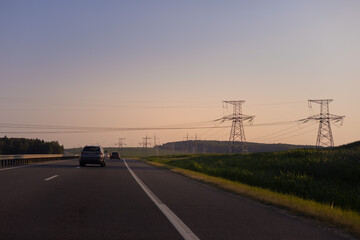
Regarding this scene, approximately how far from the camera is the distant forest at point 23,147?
136 meters

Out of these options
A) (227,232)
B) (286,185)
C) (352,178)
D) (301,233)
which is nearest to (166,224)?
(227,232)

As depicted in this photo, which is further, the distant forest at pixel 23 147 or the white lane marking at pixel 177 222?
the distant forest at pixel 23 147

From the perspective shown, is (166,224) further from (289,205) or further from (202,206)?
(289,205)

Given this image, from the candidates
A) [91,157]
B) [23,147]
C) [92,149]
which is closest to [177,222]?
[91,157]

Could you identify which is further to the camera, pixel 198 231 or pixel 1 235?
pixel 198 231

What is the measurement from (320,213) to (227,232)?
286cm

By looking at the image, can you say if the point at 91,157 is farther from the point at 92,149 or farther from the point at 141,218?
the point at 141,218

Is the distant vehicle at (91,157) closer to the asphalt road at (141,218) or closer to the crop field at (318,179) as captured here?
the crop field at (318,179)

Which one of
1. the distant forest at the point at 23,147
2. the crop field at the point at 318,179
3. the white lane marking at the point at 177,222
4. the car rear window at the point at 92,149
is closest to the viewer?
the white lane marking at the point at 177,222

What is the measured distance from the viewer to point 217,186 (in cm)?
1373

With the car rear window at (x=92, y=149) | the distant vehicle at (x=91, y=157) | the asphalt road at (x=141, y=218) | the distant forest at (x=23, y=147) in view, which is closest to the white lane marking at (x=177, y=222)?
the asphalt road at (x=141, y=218)

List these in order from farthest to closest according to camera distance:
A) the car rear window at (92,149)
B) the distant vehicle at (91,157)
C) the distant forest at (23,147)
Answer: the distant forest at (23,147) < the car rear window at (92,149) < the distant vehicle at (91,157)

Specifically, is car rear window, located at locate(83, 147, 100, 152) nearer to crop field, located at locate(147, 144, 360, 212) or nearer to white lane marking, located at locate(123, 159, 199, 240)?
crop field, located at locate(147, 144, 360, 212)

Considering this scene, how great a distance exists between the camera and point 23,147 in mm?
135500
